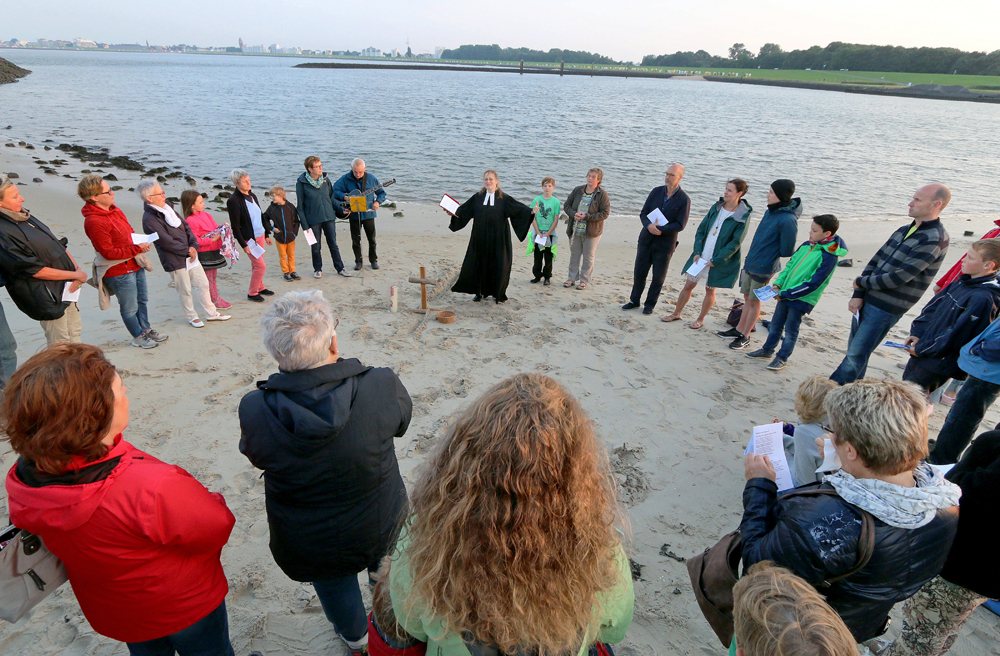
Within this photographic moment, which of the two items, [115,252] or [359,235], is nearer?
[115,252]

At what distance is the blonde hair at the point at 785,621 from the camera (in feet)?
3.50

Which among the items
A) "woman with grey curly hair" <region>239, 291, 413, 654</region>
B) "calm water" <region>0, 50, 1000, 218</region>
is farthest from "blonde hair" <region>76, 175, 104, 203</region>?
"calm water" <region>0, 50, 1000, 218</region>

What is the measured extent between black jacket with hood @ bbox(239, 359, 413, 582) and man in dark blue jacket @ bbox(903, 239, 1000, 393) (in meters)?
4.39

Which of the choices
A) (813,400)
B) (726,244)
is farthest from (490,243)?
(813,400)

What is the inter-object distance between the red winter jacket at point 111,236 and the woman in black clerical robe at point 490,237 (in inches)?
147

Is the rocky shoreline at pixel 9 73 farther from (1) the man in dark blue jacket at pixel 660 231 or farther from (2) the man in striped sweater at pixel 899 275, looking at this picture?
(2) the man in striped sweater at pixel 899 275

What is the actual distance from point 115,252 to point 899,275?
24.0 feet

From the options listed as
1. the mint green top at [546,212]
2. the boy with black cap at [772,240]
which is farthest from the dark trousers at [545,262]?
the boy with black cap at [772,240]

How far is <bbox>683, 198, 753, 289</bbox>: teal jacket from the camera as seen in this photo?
5754mm

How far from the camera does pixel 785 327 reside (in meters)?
5.44

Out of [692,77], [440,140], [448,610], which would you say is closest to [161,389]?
[448,610]

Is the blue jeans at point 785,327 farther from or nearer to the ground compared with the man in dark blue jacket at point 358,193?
nearer to the ground

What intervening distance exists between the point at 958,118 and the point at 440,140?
50.6 meters

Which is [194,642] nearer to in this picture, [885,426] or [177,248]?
[885,426]
